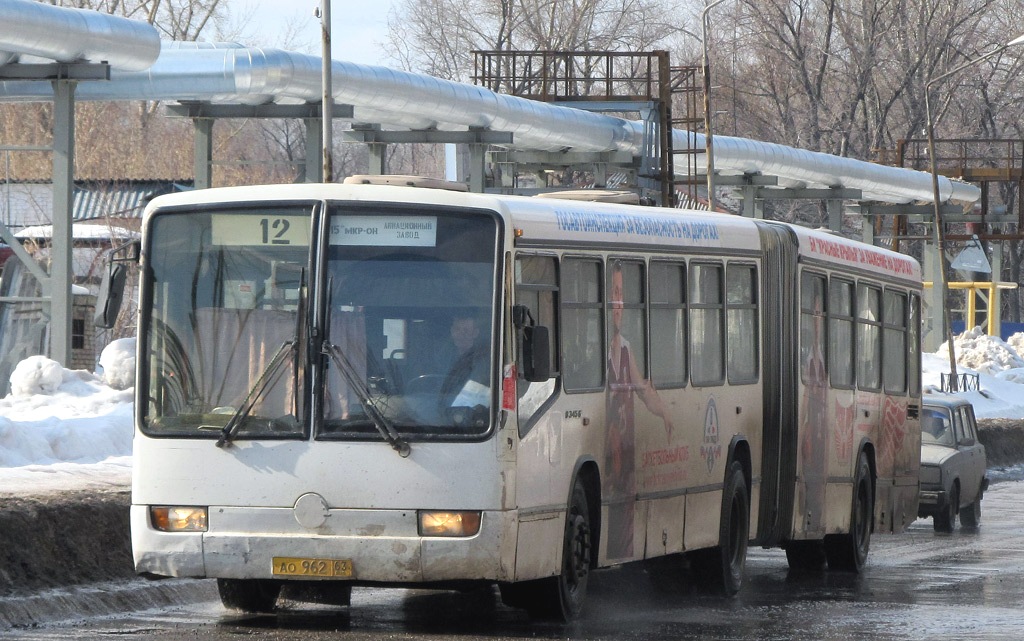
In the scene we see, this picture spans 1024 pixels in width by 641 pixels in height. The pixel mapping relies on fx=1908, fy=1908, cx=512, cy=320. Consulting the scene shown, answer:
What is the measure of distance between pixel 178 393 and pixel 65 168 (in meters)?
13.4

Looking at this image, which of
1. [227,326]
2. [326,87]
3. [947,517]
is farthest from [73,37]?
[227,326]

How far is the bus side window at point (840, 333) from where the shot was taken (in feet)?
52.1

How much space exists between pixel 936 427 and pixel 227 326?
575 inches

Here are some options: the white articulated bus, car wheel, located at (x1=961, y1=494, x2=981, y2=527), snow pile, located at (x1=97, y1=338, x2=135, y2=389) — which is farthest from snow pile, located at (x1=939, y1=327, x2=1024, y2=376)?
the white articulated bus

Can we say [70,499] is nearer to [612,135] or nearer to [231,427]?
[231,427]

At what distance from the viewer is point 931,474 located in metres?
21.7

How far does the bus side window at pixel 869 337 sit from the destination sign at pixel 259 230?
25.0ft

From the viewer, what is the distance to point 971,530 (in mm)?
21688

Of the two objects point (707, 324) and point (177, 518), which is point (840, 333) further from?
point (177, 518)

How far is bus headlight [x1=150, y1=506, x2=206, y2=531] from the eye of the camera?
1012cm

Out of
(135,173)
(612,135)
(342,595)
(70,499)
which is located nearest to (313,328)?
(342,595)

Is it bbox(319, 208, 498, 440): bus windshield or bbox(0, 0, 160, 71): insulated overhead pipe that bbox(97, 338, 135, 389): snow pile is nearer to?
bbox(0, 0, 160, 71): insulated overhead pipe

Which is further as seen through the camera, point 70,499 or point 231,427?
point 70,499

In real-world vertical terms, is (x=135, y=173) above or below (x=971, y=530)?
above
